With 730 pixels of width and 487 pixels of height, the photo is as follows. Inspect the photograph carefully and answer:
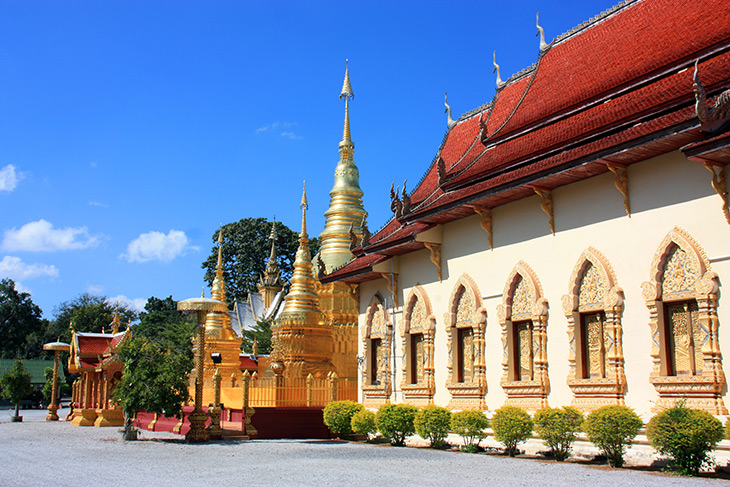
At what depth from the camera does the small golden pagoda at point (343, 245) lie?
25.1 metres

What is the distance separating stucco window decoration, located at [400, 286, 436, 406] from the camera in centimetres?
1678

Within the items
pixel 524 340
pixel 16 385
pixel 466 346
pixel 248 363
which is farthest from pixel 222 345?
pixel 524 340

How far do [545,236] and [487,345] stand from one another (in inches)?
106

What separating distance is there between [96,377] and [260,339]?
17.8m

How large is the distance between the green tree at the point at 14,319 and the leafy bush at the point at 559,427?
58865 mm

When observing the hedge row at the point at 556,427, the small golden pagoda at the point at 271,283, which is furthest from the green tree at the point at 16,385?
the small golden pagoda at the point at 271,283

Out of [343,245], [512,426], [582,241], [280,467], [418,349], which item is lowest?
[280,467]

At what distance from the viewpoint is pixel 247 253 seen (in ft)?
233

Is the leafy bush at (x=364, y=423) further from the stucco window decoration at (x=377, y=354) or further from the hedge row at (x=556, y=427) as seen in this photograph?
the stucco window decoration at (x=377, y=354)

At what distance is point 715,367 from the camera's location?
10.6m

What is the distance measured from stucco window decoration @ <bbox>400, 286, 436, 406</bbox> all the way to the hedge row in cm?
107

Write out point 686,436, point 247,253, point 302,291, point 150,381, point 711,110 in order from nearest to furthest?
point 686,436 → point 711,110 → point 150,381 → point 302,291 → point 247,253

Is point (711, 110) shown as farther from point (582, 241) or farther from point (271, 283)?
point (271, 283)

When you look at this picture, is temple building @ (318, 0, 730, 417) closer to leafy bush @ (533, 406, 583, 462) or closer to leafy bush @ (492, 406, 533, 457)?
leafy bush @ (533, 406, 583, 462)
